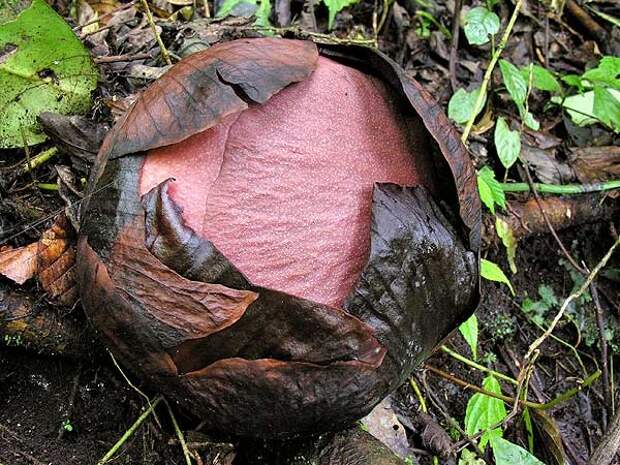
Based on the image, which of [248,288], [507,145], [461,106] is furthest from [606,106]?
[248,288]

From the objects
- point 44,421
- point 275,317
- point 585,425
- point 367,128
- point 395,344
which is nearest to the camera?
point 275,317

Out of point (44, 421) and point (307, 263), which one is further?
point (44, 421)

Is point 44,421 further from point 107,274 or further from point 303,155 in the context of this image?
point 303,155

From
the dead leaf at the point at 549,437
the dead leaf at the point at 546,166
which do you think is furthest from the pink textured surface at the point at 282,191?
the dead leaf at the point at 546,166

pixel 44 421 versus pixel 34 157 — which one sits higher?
pixel 34 157

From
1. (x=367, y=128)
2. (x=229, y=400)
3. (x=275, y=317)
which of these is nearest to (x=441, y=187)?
(x=367, y=128)

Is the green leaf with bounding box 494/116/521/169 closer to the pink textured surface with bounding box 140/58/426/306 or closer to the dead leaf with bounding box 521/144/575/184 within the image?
the dead leaf with bounding box 521/144/575/184

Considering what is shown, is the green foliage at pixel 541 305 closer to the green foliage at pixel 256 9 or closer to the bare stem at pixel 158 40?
the green foliage at pixel 256 9

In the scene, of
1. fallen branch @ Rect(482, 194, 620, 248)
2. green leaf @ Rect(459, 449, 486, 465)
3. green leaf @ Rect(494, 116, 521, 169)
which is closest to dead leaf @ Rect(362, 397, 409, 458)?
green leaf @ Rect(459, 449, 486, 465)
